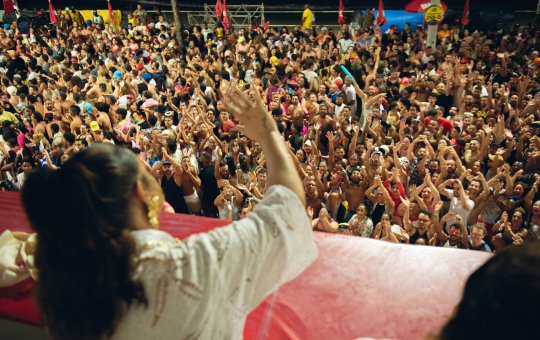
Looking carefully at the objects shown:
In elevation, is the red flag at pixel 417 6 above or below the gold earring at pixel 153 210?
above

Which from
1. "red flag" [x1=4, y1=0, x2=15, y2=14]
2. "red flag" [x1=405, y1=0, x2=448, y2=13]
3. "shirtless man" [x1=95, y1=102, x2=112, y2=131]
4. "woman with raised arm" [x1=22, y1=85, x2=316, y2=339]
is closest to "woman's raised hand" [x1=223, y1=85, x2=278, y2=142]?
"woman with raised arm" [x1=22, y1=85, x2=316, y2=339]

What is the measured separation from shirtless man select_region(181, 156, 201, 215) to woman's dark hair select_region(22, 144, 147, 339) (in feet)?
12.2

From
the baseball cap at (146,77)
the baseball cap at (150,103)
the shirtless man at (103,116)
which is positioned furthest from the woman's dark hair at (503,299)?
the baseball cap at (146,77)

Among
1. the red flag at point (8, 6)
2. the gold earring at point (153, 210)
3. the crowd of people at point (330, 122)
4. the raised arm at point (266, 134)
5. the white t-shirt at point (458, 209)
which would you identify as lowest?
the white t-shirt at point (458, 209)

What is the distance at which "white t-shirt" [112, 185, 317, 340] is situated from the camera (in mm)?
921

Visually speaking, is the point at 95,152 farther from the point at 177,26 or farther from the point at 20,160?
the point at 177,26

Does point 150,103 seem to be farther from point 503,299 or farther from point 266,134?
point 503,299

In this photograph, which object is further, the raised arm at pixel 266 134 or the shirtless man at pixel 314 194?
the shirtless man at pixel 314 194

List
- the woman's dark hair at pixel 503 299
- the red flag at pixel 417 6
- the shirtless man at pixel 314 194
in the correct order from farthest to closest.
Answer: the red flag at pixel 417 6 → the shirtless man at pixel 314 194 → the woman's dark hair at pixel 503 299

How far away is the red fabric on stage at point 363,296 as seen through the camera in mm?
1718

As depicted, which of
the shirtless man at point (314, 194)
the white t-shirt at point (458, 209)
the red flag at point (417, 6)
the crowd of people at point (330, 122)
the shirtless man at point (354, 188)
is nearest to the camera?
the white t-shirt at point (458, 209)

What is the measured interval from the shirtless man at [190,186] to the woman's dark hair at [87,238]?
3711 millimetres

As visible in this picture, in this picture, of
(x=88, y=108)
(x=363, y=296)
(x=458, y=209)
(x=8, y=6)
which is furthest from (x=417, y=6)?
(x=8, y=6)

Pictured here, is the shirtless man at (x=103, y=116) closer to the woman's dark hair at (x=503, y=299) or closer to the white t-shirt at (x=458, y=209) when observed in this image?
the white t-shirt at (x=458, y=209)
